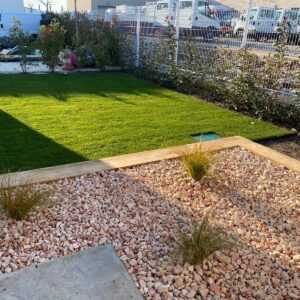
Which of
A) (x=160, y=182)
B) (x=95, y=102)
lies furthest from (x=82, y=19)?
(x=160, y=182)

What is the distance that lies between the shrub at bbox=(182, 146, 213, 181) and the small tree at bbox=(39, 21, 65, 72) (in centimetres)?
715

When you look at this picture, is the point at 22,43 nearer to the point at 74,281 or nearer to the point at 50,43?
the point at 50,43

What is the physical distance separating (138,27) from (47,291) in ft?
28.0

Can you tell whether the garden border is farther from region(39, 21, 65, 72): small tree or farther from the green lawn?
→ region(39, 21, 65, 72): small tree

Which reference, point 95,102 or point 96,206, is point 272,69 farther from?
point 96,206

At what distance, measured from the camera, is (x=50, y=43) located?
9047mm

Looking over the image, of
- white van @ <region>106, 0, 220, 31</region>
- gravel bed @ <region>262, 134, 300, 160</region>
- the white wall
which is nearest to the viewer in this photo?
gravel bed @ <region>262, 134, 300, 160</region>

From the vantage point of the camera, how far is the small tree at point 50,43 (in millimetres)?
8969

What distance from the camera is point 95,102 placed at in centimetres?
604

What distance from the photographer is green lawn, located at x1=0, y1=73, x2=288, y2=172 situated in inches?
150

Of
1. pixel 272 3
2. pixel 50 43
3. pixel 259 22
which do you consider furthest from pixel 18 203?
pixel 272 3

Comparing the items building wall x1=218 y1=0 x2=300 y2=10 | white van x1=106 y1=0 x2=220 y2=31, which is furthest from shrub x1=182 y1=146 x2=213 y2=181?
building wall x1=218 y1=0 x2=300 y2=10

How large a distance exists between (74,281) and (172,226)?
839mm

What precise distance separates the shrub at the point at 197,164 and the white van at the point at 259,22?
360 centimetres
